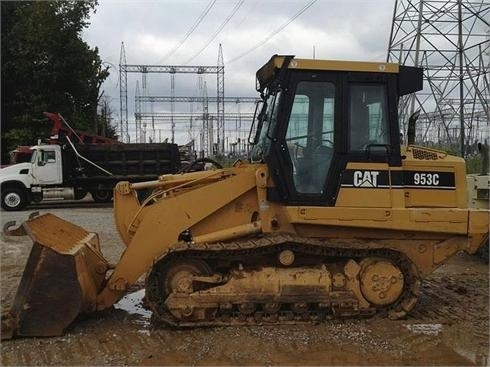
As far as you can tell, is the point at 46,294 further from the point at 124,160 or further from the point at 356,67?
the point at 124,160

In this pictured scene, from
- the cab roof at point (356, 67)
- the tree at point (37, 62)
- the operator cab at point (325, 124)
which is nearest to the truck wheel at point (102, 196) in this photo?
the tree at point (37, 62)

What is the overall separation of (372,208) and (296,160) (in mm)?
966

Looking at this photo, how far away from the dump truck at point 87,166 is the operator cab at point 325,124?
623 inches

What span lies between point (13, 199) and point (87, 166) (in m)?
2.81

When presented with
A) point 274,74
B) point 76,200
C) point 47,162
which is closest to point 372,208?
point 274,74

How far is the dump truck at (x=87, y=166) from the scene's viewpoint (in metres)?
20.8

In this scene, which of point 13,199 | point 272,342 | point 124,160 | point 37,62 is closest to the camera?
point 272,342

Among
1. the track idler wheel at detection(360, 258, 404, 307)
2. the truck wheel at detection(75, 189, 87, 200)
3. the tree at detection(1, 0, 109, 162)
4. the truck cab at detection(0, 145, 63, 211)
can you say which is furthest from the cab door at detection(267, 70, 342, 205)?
the tree at detection(1, 0, 109, 162)

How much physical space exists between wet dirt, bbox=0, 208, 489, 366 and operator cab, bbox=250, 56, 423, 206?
4.65ft

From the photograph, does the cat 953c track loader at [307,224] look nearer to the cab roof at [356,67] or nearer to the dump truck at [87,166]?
the cab roof at [356,67]

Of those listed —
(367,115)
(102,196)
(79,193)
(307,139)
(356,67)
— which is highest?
(356,67)

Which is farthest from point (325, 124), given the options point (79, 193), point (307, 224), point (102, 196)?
point (102, 196)

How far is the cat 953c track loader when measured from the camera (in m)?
6.05

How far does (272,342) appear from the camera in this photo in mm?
5633
